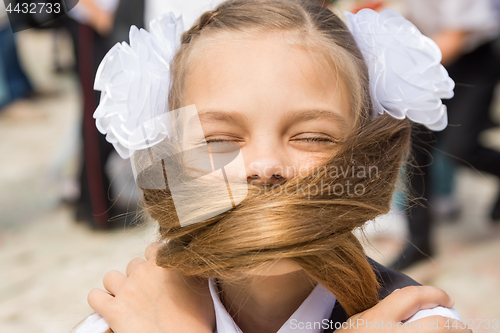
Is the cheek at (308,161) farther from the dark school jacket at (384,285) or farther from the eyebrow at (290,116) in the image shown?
the dark school jacket at (384,285)

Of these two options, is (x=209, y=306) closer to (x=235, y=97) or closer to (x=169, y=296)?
(x=169, y=296)

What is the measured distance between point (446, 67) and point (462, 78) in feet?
0.36

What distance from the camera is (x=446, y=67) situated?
6.51ft

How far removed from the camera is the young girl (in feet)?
2.25

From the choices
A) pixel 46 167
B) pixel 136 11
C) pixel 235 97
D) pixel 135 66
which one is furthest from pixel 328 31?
pixel 46 167

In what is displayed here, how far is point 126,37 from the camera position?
6.15 ft

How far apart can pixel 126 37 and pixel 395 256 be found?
1.59m

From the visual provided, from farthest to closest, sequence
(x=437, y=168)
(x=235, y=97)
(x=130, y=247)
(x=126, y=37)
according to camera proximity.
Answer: (x=437, y=168)
(x=130, y=247)
(x=126, y=37)
(x=235, y=97)

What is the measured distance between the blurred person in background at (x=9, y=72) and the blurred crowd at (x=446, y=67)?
0.41 meters

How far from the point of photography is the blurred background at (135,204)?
71.5 inches

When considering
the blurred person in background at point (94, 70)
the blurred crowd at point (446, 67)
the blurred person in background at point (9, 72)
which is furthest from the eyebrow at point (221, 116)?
the blurred person in background at point (9, 72)

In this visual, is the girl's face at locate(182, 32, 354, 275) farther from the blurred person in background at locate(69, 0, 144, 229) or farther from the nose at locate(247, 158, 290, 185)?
the blurred person in background at locate(69, 0, 144, 229)

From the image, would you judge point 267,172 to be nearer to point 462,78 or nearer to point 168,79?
point 168,79

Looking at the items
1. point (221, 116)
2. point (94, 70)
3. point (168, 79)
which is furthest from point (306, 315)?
point (94, 70)
